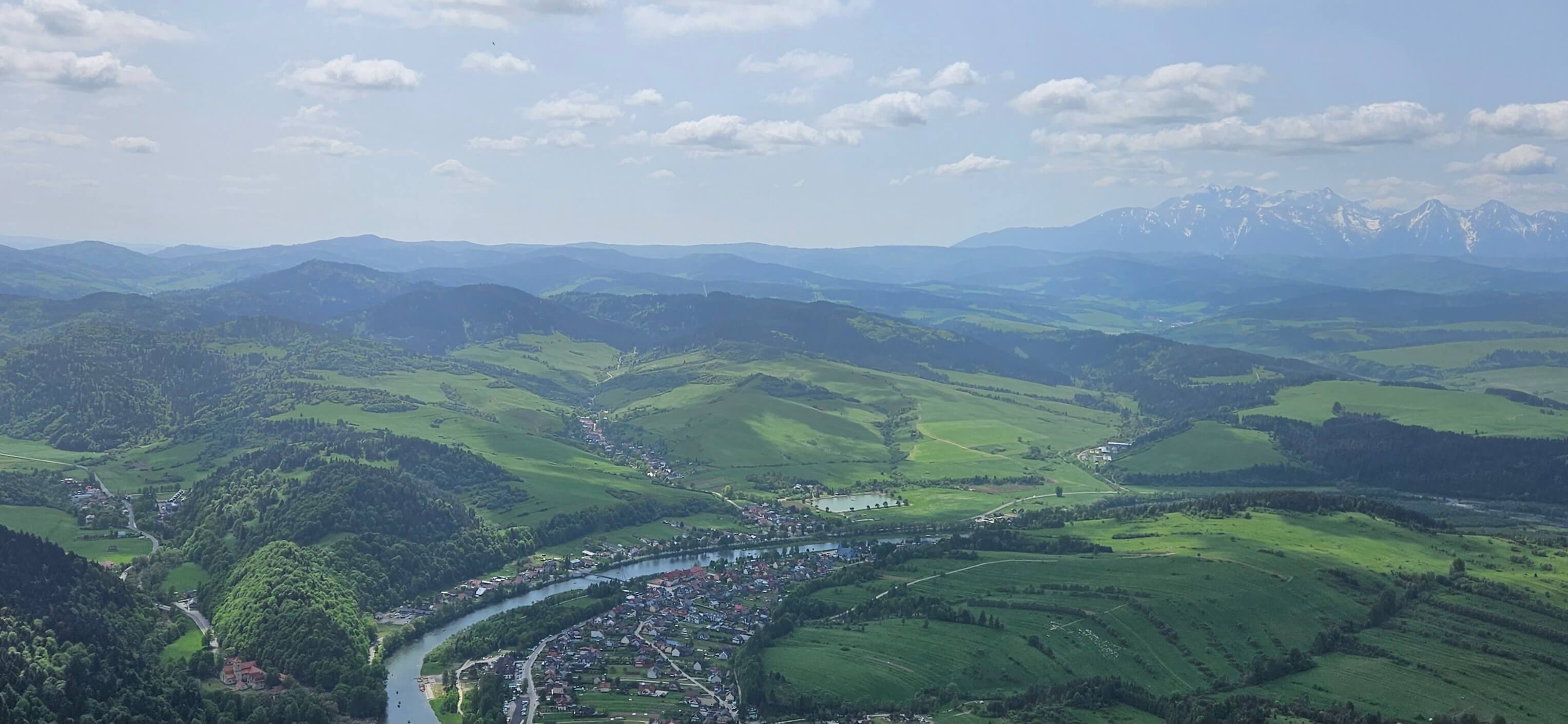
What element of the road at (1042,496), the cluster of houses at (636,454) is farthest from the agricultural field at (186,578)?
the road at (1042,496)

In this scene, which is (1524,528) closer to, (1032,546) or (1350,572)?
(1350,572)

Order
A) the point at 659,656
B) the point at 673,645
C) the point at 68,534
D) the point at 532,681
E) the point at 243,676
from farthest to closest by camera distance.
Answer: the point at 68,534, the point at 673,645, the point at 659,656, the point at 532,681, the point at 243,676

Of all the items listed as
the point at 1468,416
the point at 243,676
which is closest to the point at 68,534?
the point at 243,676

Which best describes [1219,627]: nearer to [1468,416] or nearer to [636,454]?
[636,454]

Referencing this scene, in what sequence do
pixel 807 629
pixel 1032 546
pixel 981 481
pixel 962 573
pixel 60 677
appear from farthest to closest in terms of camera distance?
pixel 981 481 < pixel 1032 546 < pixel 962 573 < pixel 807 629 < pixel 60 677

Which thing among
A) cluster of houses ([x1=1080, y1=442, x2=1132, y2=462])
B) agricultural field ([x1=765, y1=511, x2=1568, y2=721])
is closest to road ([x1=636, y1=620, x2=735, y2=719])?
agricultural field ([x1=765, y1=511, x2=1568, y2=721])

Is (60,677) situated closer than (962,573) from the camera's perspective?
Yes

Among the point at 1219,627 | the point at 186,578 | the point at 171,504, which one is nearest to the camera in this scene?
the point at 1219,627

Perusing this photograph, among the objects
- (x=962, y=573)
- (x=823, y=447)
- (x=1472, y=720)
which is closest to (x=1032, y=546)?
(x=962, y=573)

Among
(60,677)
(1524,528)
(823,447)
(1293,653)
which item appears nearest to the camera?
(60,677)
